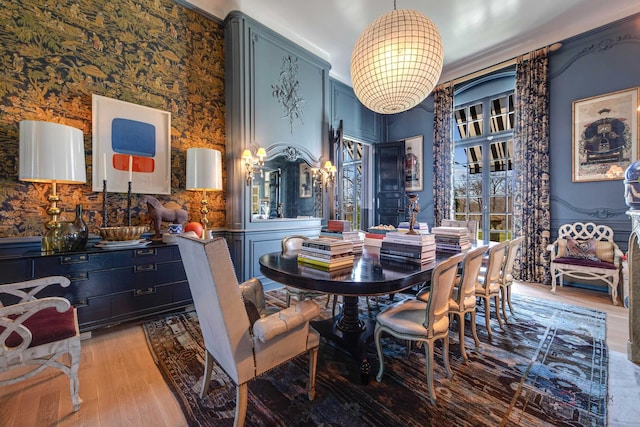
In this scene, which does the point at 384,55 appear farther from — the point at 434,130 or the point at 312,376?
the point at 434,130

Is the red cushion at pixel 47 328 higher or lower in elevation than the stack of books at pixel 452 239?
lower

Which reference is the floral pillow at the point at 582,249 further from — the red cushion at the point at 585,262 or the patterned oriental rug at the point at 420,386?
the patterned oriental rug at the point at 420,386

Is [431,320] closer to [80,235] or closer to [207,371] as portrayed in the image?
[207,371]

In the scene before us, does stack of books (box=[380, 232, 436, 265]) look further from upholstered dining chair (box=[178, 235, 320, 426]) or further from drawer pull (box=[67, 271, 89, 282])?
drawer pull (box=[67, 271, 89, 282])

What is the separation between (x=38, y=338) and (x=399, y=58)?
2.96 meters

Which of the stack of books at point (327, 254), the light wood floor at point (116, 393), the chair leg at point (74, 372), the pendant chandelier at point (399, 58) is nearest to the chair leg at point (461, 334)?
the light wood floor at point (116, 393)

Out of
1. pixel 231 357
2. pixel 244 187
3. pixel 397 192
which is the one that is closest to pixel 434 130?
pixel 397 192

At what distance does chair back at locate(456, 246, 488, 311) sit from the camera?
1.76m

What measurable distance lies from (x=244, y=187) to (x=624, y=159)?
17.0ft

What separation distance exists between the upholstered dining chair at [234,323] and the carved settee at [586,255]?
406 cm

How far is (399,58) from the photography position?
6.84ft

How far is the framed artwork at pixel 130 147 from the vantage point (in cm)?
268

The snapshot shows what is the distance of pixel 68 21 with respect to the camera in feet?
8.25

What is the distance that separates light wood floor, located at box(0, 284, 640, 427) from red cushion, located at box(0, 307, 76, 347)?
1.42 ft
